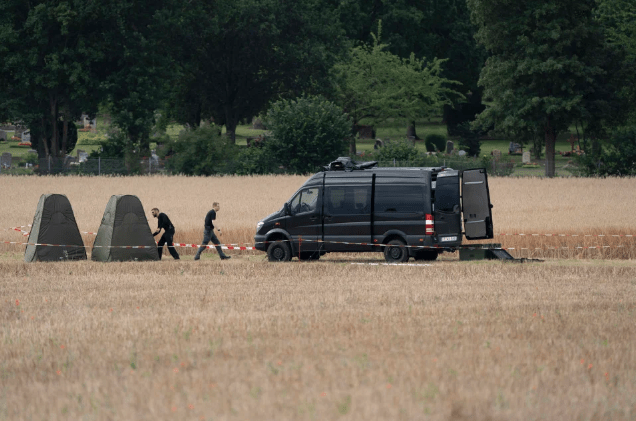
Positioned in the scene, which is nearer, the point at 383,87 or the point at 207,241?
the point at 207,241

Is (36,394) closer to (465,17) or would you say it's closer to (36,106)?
(36,106)

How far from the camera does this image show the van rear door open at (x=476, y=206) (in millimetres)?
22656

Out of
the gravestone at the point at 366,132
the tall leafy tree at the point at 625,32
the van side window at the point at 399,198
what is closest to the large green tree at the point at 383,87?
the gravestone at the point at 366,132

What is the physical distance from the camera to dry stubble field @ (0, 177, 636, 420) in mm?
8844

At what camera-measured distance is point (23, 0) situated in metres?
60.3

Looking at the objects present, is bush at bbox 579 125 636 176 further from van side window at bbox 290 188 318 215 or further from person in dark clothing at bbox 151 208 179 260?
person in dark clothing at bbox 151 208 179 260

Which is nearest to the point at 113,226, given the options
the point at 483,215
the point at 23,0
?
the point at 483,215

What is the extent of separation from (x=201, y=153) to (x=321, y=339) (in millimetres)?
45554

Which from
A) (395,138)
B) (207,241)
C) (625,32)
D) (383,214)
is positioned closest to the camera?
(383,214)

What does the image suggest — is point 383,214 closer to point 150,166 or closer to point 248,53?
point 150,166

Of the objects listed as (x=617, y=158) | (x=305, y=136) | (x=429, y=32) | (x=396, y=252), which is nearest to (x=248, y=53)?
(x=305, y=136)

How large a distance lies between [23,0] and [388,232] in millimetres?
44100

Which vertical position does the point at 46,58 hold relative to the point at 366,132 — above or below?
above

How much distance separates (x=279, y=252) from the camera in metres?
23.5
